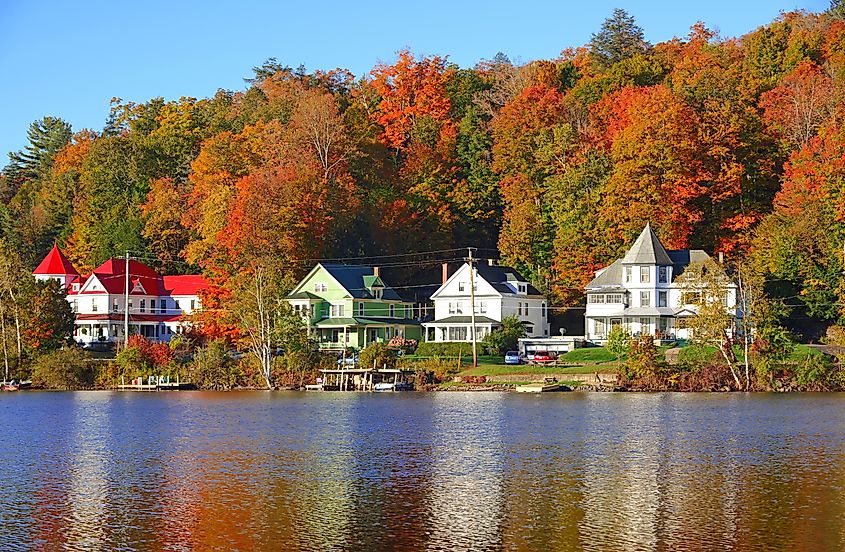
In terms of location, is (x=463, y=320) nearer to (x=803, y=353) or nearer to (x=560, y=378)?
(x=560, y=378)

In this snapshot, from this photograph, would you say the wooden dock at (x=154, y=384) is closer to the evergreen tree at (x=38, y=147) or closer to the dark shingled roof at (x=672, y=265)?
the dark shingled roof at (x=672, y=265)

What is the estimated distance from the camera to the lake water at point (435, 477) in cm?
2994

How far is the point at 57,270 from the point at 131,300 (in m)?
10.2

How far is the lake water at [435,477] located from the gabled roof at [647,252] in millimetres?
26125

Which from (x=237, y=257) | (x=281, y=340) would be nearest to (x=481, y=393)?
(x=281, y=340)

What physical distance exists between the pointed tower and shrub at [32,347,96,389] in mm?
30246

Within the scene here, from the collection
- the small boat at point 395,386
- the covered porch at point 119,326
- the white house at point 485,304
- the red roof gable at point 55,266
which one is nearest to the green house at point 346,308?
the white house at point 485,304

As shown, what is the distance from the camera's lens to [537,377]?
3147 inches

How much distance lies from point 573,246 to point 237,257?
2921 cm

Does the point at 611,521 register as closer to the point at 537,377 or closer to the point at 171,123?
the point at 537,377

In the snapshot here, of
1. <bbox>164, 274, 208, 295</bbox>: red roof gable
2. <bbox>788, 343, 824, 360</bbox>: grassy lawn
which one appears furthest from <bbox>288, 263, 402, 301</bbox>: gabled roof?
<bbox>788, 343, 824, 360</bbox>: grassy lawn

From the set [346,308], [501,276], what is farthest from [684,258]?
[346,308]

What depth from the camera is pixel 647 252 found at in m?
92.8

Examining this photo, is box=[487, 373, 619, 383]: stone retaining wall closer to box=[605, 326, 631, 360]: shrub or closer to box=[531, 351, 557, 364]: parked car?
box=[605, 326, 631, 360]: shrub
